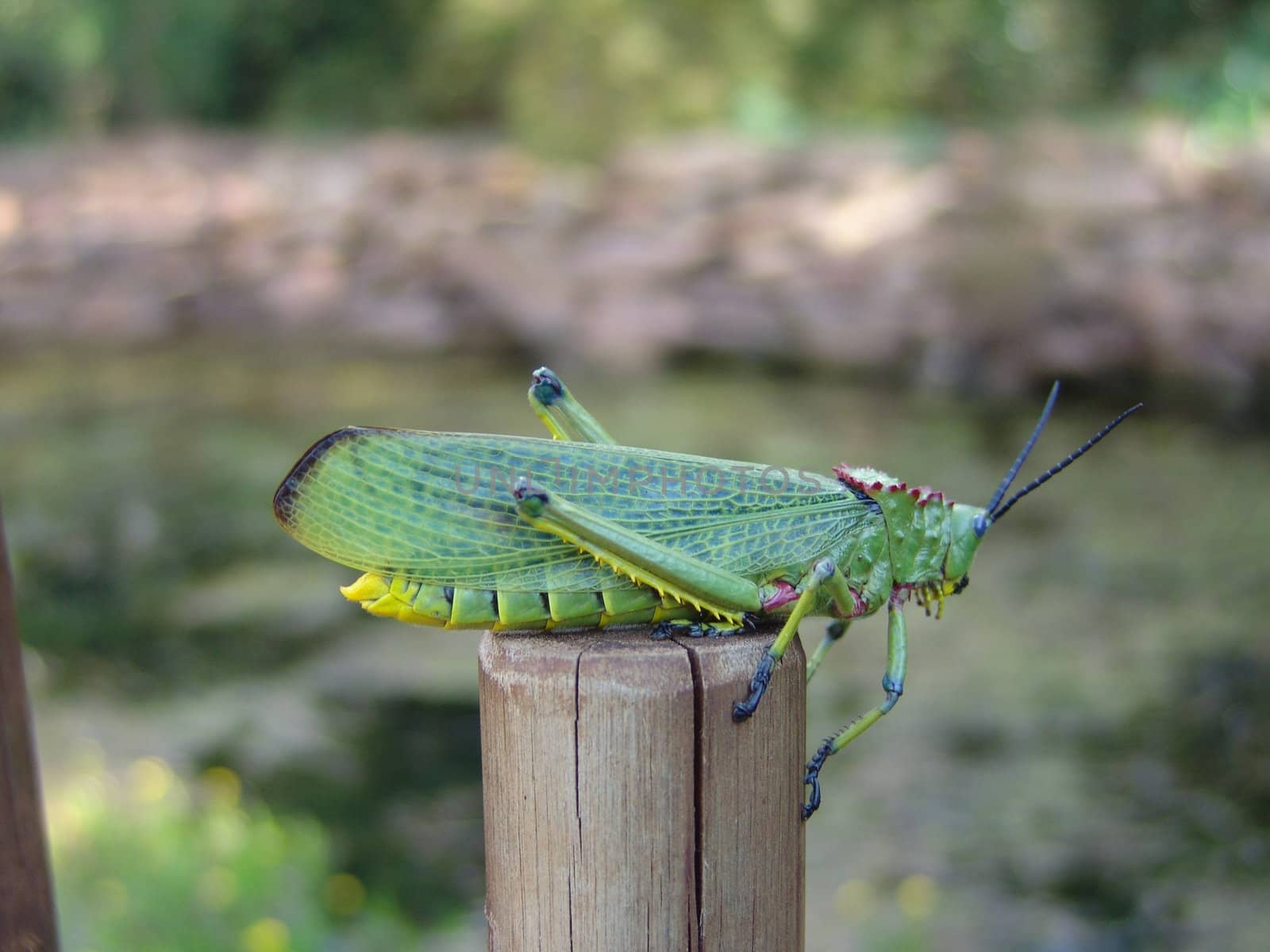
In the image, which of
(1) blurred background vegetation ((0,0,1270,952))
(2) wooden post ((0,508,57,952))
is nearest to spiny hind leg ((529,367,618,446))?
(2) wooden post ((0,508,57,952))

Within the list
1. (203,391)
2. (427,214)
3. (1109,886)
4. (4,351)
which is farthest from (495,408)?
(1109,886)

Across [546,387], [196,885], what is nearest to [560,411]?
[546,387]

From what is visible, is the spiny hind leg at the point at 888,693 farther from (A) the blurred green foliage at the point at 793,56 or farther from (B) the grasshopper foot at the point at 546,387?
(A) the blurred green foliage at the point at 793,56

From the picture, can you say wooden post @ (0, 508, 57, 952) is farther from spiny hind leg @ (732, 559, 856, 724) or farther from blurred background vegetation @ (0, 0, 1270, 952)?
blurred background vegetation @ (0, 0, 1270, 952)

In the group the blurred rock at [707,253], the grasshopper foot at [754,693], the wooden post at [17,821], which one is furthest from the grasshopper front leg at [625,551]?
the blurred rock at [707,253]

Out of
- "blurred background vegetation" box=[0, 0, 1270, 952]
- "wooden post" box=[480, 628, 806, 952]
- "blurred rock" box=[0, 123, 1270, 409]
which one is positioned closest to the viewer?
"wooden post" box=[480, 628, 806, 952]

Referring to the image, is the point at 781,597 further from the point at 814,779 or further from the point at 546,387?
the point at 546,387
